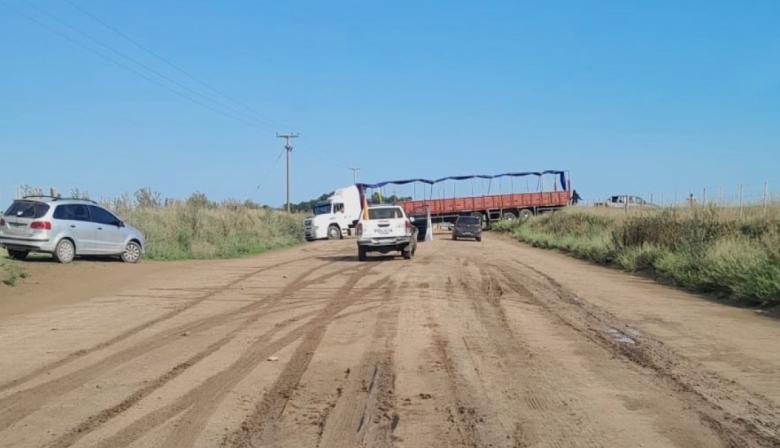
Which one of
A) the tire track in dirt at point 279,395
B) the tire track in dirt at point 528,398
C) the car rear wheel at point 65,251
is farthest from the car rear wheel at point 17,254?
the tire track in dirt at point 528,398

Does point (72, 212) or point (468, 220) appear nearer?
point (72, 212)

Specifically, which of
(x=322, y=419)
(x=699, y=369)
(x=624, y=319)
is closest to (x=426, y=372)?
(x=322, y=419)

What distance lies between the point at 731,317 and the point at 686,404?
7.02 metres

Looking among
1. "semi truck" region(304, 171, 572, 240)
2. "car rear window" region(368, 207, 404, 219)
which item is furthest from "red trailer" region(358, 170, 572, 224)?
"car rear window" region(368, 207, 404, 219)

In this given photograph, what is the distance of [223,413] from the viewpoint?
6.48 meters

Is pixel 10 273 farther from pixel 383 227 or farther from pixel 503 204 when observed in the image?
pixel 503 204

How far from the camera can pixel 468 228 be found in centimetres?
4853

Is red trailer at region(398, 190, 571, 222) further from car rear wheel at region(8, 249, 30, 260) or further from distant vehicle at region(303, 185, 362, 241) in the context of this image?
car rear wheel at region(8, 249, 30, 260)

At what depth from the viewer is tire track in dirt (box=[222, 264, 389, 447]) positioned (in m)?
5.84

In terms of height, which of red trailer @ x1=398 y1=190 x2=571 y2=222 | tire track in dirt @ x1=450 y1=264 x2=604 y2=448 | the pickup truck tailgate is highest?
red trailer @ x1=398 y1=190 x2=571 y2=222

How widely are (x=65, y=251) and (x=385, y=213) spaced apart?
11.0 meters

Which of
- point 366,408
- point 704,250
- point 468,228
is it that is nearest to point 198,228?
point 468,228

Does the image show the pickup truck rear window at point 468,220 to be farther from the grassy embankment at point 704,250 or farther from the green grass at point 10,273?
the green grass at point 10,273

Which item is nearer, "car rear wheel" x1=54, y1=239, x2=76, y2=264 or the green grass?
the green grass
